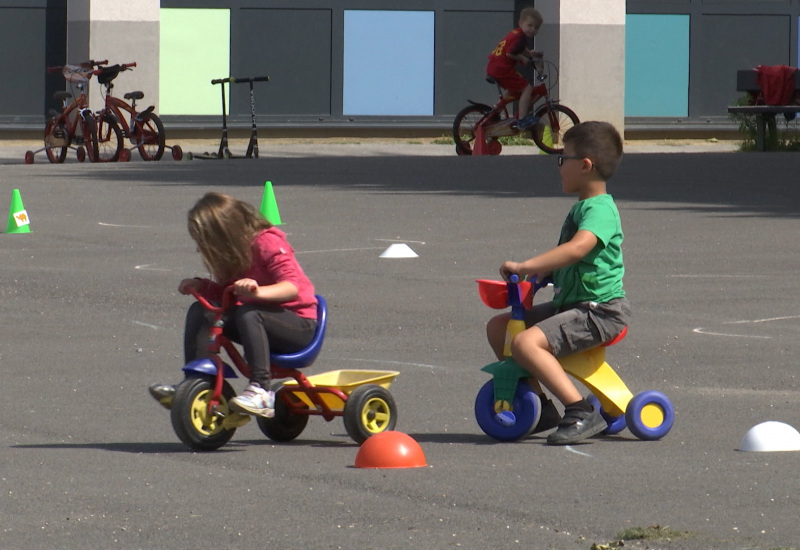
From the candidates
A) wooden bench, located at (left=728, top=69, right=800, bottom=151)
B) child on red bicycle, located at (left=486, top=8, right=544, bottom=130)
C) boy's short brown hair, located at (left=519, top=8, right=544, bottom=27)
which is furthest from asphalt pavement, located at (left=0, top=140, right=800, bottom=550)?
wooden bench, located at (left=728, top=69, right=800, bottom=151)

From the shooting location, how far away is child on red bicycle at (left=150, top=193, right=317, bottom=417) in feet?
22.0

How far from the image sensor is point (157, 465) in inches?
253

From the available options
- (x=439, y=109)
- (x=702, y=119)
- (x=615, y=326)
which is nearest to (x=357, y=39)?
(x=439, y=109)

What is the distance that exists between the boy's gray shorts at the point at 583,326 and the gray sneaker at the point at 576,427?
0.24 metres

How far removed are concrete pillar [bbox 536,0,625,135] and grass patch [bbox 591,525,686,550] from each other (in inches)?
1060

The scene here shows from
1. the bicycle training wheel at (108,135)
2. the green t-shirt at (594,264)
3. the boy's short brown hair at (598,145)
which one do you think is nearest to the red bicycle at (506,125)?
the bicycle training wheel at (108,135)

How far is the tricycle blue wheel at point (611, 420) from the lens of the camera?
702cm

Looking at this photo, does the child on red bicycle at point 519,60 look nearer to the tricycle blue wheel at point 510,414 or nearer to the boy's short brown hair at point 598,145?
the boy's short brown hair at point 598,145

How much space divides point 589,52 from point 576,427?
1016 inches

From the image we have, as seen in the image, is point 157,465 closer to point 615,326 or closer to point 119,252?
point 615,326

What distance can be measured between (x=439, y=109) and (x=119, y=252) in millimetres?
18599

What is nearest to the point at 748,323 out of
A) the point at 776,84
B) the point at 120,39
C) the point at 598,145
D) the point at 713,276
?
the point at 713,276

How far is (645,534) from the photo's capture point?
5.17m

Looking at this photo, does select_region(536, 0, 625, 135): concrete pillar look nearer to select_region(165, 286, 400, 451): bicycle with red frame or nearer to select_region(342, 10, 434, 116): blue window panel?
select_region(342, 10, 434, 116): blue window panel
